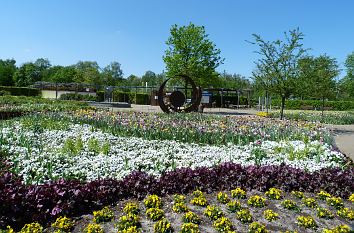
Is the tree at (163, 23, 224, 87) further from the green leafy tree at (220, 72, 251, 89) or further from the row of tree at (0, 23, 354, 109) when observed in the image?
the green leafy tree at (220, 72, 251, 89)

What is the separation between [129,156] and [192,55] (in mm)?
24266

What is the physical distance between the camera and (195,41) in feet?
100

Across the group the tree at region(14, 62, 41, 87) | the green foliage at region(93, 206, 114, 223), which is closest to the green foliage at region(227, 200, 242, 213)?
the green foliage at region(93, 206, 114, 223)

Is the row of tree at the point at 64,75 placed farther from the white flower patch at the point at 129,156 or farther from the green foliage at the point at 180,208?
the green foliage at the point at 180,208

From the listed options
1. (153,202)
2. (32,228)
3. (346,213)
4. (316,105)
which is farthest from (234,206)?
(316,105)

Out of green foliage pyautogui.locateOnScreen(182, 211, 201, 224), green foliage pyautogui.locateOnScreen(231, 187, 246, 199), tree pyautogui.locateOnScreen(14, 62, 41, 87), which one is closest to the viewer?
green foliage pyautogui.locateOnScreen(182, 211, 201, 224)

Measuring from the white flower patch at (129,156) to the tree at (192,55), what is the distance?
21.3 meters

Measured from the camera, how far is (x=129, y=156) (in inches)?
283

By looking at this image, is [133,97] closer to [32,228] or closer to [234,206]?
[234,206]

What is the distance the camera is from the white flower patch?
609cm

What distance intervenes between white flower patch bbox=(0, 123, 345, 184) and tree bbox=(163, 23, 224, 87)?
69.8 feet

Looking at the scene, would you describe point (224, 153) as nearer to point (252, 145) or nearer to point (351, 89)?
point (252, 145)

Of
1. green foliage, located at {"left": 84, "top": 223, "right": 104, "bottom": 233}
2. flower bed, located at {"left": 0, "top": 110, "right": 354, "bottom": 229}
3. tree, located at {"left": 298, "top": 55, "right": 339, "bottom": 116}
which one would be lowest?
green foliage, located at {"left": 84, "top": 223, "right": 104, "bottom": 233}

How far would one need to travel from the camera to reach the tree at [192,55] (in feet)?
98.7
